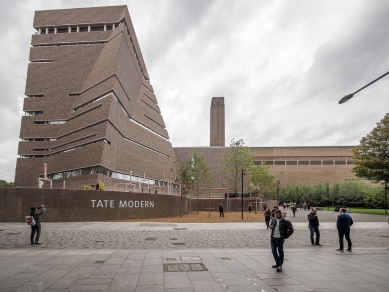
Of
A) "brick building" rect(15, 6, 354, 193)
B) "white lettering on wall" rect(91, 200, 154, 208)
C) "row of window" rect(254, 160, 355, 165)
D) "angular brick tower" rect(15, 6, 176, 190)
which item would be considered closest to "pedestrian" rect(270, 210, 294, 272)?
"white lettering on wall" rect(91, 200, 154, 208)

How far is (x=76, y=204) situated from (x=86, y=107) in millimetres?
30393

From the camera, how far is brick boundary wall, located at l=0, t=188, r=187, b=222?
22500 millimetres

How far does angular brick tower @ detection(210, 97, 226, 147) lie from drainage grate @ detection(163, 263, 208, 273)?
8865 centimetres

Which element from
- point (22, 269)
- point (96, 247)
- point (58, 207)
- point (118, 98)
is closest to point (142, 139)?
point (118, 98)

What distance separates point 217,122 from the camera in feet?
329

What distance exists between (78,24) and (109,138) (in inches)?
1157

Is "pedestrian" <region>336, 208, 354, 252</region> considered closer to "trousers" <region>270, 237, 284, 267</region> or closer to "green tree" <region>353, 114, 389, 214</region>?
"trousers" <region>270, 237, 284, 267</region>

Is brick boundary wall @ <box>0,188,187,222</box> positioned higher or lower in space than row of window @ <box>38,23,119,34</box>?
lower

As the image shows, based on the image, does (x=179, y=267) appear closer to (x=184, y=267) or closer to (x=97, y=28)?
(x=184, y=267)

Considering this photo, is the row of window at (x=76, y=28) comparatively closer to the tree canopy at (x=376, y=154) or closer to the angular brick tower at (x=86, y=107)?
the angular brick tower at (x=86, y=107)

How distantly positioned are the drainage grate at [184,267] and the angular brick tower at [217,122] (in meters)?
88.7

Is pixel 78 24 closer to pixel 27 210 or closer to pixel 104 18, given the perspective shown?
pixel 104 18

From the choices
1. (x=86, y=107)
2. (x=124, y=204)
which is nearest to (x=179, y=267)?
(x=124, y=204)

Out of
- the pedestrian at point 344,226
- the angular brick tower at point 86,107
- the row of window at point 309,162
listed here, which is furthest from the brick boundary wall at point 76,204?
the row of window at point 309,162
